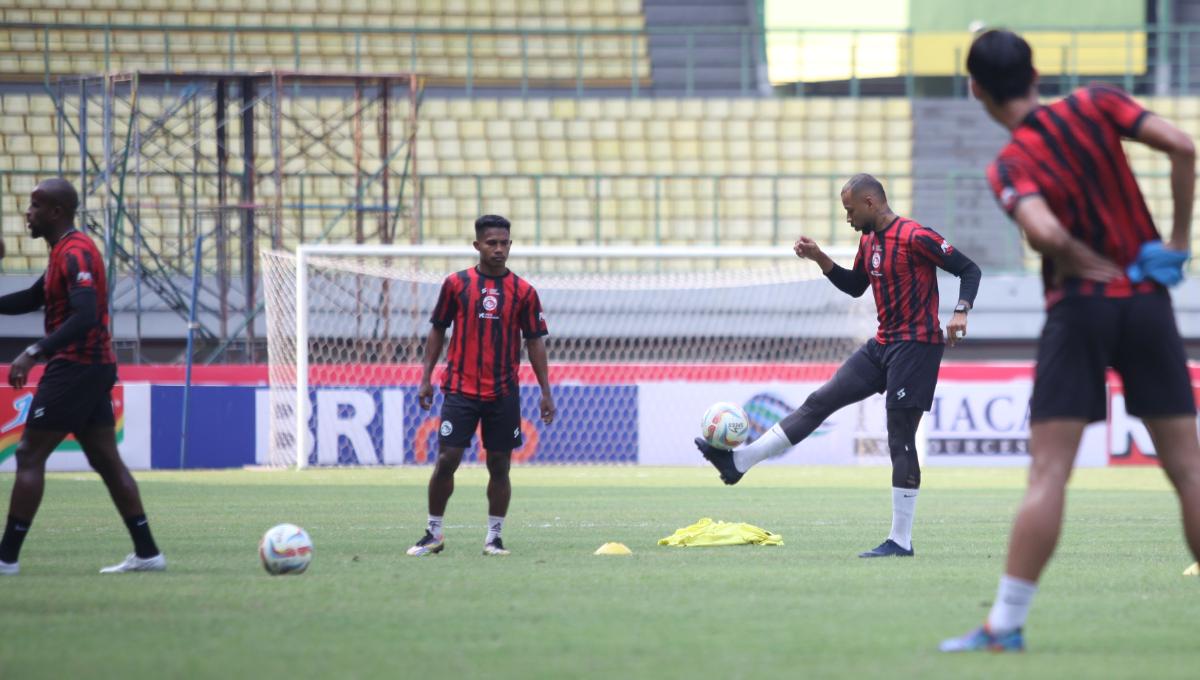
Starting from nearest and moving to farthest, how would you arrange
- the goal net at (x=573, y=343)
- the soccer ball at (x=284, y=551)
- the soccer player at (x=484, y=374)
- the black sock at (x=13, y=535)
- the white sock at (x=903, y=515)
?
the soccer ball at (x=284, y=551), the black sock at (x=13, y=535), the white sock at (x=903, y=515), the soccer player at (x=484, y=374), the goal net at (x=573, y=343)

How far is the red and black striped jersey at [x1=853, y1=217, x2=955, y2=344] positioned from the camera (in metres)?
8.98

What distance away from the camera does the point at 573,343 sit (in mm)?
22875

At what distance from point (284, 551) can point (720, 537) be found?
297 centimetres

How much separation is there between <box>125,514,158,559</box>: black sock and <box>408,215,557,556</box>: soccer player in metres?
1.54

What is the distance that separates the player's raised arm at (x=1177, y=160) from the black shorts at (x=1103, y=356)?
0.26 metres

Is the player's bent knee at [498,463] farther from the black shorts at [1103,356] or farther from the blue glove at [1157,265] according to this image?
the blue glove at [1157,265]

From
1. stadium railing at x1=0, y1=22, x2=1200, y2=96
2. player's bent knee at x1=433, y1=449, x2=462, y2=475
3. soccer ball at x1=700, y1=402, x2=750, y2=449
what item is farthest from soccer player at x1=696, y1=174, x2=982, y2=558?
stadium railing at x1=0, y1=22, x2=1200, y2=96

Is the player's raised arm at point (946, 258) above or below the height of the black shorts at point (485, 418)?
above

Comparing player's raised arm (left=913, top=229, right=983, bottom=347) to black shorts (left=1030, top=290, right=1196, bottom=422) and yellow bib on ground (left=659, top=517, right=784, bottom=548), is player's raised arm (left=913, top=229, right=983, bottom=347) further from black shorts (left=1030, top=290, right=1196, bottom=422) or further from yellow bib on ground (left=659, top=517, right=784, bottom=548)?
black shorts (left=1030, top=290, right=1196, bottom=422)

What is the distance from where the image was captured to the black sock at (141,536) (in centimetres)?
792

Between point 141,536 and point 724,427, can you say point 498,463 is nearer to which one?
point 724,427

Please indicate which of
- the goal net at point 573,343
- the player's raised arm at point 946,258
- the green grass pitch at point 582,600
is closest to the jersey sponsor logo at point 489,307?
the green grass pitch at point 582,600

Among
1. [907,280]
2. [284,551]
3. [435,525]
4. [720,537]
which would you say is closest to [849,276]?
[907,280]

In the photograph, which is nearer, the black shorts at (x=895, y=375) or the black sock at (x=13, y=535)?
the black sock at (x=13, y=535)
